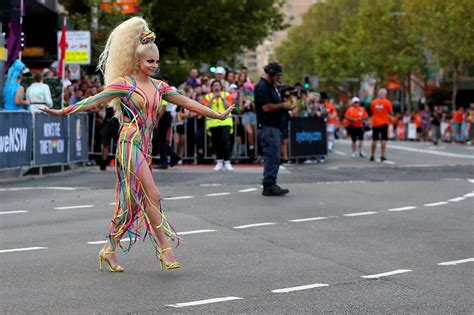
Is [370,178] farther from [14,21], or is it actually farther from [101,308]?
[101,308]

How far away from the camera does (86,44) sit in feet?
93.5

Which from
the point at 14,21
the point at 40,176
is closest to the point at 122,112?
the point at 40,176

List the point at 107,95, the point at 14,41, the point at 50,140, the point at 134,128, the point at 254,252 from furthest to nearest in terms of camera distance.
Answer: the point at 14,41 → the point at 50,140 → the point at 254,252 → the point at 134,128 → the point at 107,95

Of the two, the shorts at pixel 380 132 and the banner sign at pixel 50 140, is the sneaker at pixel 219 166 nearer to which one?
the banner sign at pixel 50 140

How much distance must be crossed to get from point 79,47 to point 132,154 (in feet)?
68.6

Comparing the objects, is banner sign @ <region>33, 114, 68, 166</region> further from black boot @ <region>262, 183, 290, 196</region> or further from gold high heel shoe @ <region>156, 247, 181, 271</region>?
gold high heel shoe @ <region>156, 247, 181, 271</region>

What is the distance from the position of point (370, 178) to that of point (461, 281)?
36.9ft

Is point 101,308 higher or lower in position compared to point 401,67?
lower

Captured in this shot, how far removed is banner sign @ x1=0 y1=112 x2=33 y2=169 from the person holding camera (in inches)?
181

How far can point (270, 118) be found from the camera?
14.8m

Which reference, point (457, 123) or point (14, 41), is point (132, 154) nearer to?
point (14, 41)

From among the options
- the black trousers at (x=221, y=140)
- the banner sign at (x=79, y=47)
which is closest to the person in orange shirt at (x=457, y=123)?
the banner sign at (x=79, y=47)

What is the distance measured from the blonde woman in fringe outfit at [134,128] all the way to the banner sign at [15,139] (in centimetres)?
938

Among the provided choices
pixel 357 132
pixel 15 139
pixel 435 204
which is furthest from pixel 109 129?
pixel 357 132
